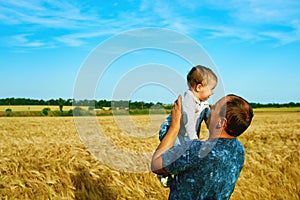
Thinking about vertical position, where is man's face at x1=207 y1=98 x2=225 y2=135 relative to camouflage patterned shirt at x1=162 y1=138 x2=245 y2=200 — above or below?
above

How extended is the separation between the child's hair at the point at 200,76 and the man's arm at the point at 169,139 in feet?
1.80

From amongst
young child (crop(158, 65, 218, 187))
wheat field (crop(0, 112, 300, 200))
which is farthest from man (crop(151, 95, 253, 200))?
wheat field (crop(0, 112, 300, 200))

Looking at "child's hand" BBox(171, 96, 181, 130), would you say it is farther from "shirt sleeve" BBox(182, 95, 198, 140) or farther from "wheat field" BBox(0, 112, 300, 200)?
"wheat field" BBox(0, 112, 300, 200)

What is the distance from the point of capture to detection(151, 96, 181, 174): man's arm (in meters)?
2.30

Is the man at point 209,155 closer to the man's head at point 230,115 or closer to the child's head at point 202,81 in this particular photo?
the man's head at point 230,115

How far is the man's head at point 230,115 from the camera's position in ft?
7.80

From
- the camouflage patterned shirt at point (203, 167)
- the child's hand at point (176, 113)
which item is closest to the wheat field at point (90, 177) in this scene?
the camouflage patterned shirt at point (203, 167)

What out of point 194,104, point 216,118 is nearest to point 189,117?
point 194,104

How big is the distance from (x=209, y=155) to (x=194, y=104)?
0.57 m

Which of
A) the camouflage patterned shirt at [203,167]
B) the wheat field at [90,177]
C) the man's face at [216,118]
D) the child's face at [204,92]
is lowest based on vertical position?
the wheat field at [90,177]

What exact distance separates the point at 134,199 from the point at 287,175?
2.45m

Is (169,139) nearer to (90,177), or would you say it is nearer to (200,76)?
(200,76)

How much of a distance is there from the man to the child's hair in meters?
0.34

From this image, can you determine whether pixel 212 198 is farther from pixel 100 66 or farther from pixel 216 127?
pixel 100 66
